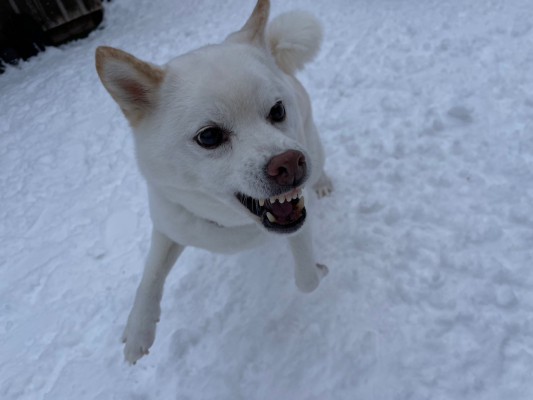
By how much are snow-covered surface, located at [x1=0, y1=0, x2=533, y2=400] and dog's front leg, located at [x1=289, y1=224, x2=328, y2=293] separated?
189mm

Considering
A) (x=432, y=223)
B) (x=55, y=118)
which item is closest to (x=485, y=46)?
(x=432, y=223)

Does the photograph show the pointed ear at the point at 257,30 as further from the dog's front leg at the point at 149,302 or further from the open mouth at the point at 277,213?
the dog's front leg at the point at 149,302

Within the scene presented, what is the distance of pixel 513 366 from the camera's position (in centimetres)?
171

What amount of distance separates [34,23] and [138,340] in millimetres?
5542

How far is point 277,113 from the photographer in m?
1.62

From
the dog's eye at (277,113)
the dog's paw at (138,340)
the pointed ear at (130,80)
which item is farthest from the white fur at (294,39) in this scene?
the dog's paw at (138,340)

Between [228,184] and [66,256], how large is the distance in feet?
6.42

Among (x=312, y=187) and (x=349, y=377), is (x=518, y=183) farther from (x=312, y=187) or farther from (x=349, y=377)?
(x=349, y=377)

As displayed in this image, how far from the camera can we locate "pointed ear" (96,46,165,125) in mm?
1449

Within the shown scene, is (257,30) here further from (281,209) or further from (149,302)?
(149,302)

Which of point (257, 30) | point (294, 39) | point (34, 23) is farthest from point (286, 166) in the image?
point (34, 23)

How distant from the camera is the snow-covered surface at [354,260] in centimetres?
191

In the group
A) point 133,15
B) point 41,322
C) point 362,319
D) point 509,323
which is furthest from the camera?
point 133,15

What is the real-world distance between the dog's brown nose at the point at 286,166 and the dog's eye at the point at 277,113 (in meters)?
0.27
